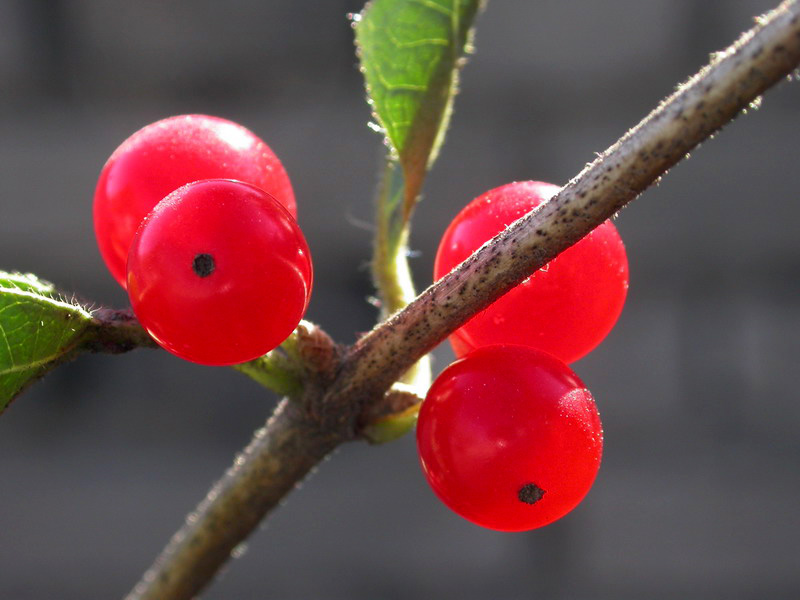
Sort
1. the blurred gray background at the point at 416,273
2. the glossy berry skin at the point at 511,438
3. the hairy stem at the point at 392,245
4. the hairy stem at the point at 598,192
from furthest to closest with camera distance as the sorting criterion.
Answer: the blurred gray background at the point at 416,273 → the hairy stem at the point at 392,245 → the glossy berry skin at the point at 511,438 → the hairy stem at the point at 598,192

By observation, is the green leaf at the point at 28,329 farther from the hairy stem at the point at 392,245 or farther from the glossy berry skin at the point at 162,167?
the hairy stem at the point at 392,245

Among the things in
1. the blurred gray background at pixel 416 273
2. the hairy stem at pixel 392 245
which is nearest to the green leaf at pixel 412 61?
the hairy stem at pixel 392 245

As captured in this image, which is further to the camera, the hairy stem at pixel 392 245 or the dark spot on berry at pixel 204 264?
the hairy stem at pixel 392 245

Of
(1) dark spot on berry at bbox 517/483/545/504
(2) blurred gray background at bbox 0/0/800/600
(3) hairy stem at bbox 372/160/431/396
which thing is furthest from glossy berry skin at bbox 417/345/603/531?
(2) blurred gray background at bbox 0/0/800/600

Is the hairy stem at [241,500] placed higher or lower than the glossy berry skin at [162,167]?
lower

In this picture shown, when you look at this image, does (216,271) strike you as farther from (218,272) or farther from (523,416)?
(523,416)

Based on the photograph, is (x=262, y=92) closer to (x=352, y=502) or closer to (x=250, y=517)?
(x=352, y=502)

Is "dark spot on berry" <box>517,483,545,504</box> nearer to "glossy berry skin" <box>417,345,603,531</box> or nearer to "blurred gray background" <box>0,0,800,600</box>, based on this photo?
"glossy berry skin" <box>417,345,603,531</box>
